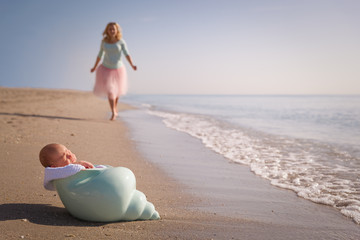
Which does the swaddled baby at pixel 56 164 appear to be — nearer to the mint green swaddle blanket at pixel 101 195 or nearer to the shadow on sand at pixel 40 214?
the mint green swaddle blanket at pixel 101 195

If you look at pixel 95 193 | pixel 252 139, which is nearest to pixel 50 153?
pixel 95 193

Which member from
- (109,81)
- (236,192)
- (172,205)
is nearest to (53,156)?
(172,205)

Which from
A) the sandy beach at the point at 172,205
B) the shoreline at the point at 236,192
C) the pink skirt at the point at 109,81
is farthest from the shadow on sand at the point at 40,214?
the pink skirt at the point at 109,81

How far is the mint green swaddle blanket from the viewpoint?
7.66 ft

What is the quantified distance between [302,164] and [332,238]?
278 cm

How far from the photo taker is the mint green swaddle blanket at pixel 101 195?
234cm

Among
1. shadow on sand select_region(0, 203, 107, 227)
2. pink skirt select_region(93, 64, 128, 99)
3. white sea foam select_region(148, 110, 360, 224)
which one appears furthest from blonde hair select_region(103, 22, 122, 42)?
Result: shadow on sand select_region(0, 203, 107, 227)

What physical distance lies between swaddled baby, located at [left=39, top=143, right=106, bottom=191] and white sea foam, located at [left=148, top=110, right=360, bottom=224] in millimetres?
2658

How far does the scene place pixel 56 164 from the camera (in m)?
2.45

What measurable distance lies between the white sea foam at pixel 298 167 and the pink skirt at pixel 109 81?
3.37 m

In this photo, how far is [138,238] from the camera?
7.23ft

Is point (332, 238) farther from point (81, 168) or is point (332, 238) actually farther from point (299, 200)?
point (81, 168)

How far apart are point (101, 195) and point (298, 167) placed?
11.9 feet

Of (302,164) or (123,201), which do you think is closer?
(123,201)
